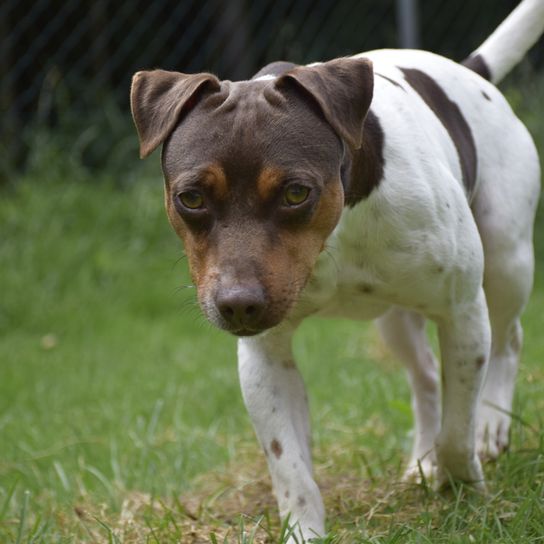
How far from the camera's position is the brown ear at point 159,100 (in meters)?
3.31

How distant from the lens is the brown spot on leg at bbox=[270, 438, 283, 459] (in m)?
3.65

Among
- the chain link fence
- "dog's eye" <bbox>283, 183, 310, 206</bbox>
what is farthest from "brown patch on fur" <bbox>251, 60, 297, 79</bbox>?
the chain link fence

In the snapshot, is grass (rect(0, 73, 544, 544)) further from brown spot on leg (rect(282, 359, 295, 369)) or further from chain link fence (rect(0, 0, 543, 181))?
chain link fence (rect(0, 0, 543, 181))

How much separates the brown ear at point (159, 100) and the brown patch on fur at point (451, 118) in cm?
94

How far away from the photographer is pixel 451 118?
4.11m

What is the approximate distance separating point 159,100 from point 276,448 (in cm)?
109

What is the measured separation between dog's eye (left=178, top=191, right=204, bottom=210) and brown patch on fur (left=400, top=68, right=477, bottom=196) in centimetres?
113

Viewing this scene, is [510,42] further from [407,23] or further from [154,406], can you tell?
[407,23]

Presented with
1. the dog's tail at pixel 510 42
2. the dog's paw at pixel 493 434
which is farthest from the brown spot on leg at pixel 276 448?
the dog's tail at pixel 510 42

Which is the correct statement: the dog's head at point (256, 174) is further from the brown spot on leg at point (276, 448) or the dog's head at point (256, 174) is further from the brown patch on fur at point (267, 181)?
the brown spot on leg at point (276, 448)

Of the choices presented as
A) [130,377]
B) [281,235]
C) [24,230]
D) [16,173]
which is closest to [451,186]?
[281,235]

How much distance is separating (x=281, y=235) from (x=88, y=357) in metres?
4.11

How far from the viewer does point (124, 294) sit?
805 centimetres

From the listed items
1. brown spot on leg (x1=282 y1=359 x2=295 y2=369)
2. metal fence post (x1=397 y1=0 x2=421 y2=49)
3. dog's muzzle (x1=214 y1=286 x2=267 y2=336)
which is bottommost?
metal fence post (x1=397 y1=0 x2=421 y2=49)
